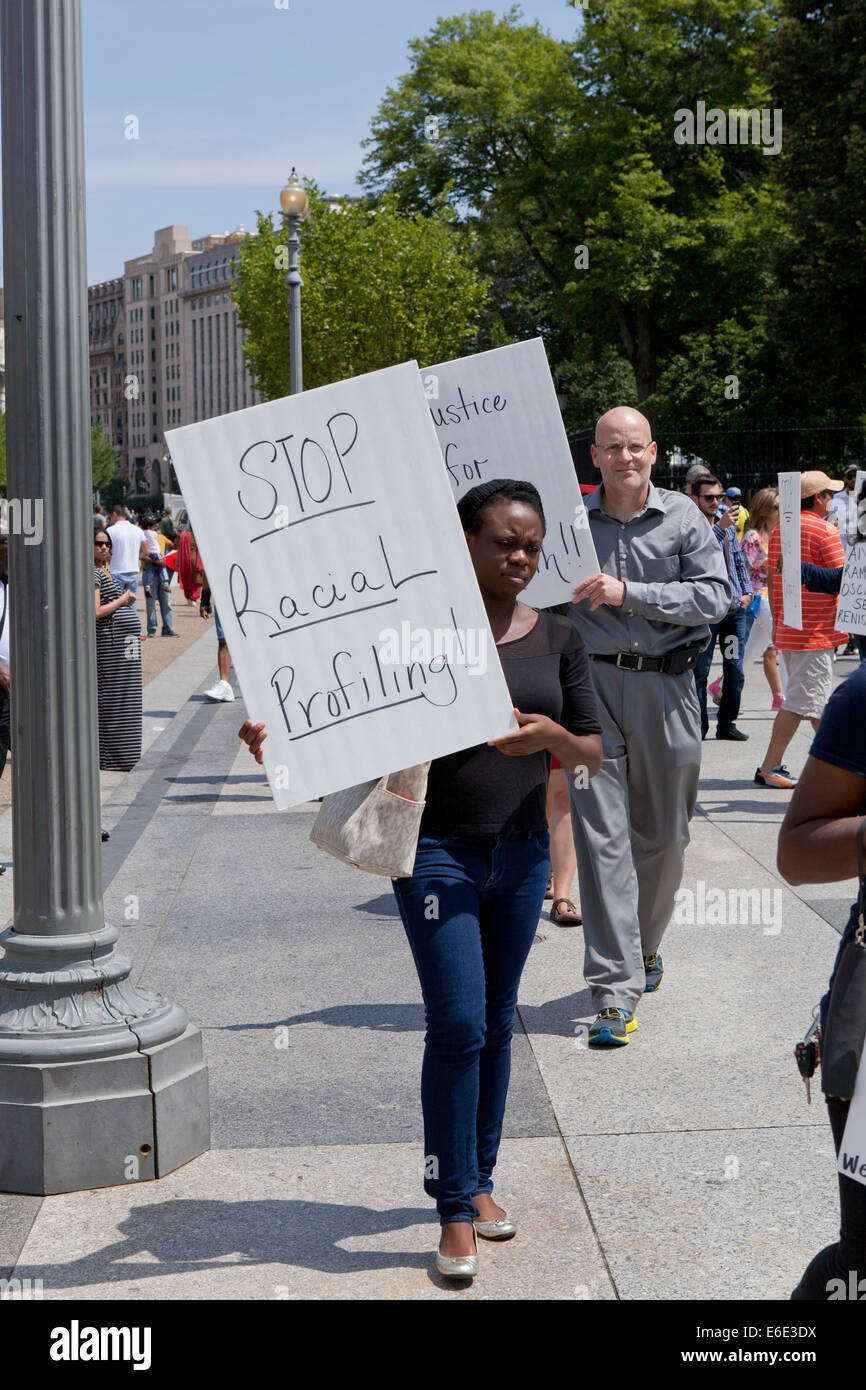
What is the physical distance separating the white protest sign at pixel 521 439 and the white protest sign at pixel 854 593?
83 cm

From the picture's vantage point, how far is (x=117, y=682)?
9.05 meters

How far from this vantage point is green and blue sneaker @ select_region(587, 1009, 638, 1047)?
4957mm

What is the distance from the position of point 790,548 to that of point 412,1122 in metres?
5.35

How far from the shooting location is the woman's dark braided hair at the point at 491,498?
349 centimetres

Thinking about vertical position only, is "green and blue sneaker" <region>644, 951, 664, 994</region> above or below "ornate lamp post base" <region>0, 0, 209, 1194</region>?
below

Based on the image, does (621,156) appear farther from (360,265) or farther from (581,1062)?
(581,1062)

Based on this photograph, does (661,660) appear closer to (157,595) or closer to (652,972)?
(652,972)

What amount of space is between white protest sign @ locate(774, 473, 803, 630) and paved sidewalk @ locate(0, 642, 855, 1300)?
2.01m

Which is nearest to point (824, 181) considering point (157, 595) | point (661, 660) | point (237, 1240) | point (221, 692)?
point (157, 595)

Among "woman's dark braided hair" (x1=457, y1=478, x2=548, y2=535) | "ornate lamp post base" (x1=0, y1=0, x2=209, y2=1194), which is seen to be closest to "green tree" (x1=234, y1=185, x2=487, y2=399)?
"ornate lamp post base" (x1=0, y1=0, x2=209, y2=1194)

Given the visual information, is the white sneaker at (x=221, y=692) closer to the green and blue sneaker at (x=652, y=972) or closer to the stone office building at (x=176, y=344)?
the green and blue sneaker at (x=652, y=972)

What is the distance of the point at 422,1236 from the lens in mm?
3617

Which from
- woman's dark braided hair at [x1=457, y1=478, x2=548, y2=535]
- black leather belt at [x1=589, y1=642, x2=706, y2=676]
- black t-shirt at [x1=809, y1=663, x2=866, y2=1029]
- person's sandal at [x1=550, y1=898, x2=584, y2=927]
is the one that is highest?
woman's dark braided hair at [x1=457, y1=478, x2=548, y2=535]

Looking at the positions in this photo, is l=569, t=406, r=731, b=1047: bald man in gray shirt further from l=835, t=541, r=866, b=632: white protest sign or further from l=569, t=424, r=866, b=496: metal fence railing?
l=569, t=424, r=866, b=496: metal fence railing
